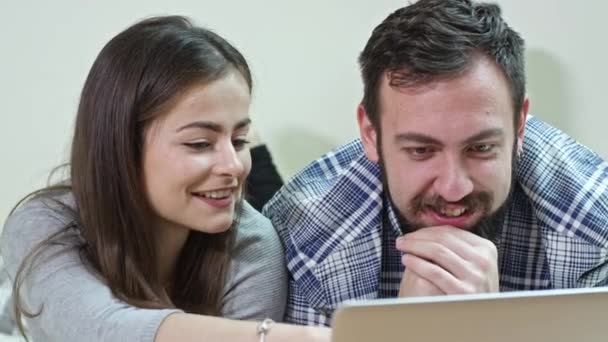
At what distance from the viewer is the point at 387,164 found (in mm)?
1106

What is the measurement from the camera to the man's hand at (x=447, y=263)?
0.95 meters

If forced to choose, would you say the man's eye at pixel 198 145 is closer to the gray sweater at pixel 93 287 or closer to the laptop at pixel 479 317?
the gray sweater at pixel 93 287

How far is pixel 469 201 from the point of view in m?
1.04

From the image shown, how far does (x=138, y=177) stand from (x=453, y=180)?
0.43 metres

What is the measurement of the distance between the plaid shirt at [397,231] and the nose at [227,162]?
0.65 feet

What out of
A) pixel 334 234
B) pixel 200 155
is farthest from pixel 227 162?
pixel 334 234

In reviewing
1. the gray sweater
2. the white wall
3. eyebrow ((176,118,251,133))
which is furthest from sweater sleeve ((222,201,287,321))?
the white wall

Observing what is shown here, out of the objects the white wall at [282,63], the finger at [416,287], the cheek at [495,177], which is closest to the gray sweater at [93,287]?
the finger at [416,287]

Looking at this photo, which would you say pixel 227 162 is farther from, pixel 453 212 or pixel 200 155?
pixel 453 212

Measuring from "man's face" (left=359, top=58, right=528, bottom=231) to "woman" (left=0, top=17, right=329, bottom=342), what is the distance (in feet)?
0.72

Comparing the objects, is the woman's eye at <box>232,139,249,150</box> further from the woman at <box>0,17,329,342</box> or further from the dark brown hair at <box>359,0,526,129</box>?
the dark brown hair at <box>359,0,526,129</box>

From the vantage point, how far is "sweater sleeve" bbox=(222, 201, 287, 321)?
44.1 inches

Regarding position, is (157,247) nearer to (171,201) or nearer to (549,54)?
(171,201)

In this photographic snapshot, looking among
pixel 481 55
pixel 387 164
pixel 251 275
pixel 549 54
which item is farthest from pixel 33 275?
pixel 549 54
